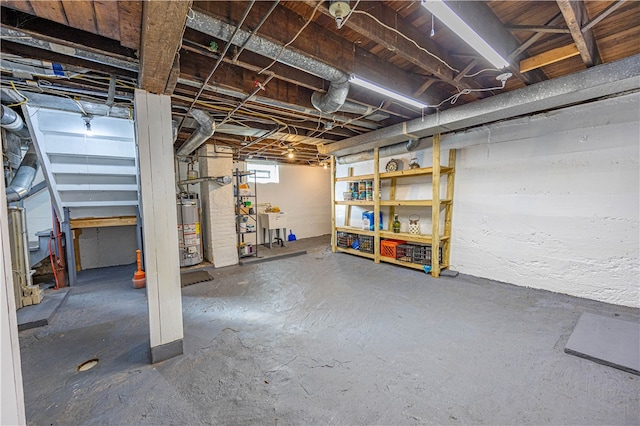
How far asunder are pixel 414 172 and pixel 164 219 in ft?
11.7

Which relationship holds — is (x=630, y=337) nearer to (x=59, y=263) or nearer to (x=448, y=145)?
(x=448, y=145)

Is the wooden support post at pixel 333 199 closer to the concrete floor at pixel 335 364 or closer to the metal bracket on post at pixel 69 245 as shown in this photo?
the concrete floor at pixel 335 364

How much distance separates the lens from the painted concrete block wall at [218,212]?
4805mm

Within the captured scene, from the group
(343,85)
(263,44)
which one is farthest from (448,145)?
(263,44)

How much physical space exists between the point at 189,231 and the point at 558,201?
561cm

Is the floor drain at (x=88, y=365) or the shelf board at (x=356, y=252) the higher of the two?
the shelf board at (x=356, y=252)

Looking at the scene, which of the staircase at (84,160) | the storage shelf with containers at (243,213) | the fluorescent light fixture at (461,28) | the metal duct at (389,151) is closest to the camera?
the fluorescent light fixture at (461,28)

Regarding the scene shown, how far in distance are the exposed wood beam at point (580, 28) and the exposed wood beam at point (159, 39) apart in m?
2.15

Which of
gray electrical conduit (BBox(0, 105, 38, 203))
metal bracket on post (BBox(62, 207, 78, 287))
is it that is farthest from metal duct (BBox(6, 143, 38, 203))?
metal bracket on post (BBox(62, 207, 78, 287))

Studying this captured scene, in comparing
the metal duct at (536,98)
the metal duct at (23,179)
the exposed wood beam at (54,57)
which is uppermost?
the exposed wood beam at (54,57)

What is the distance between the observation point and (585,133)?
2.90 m

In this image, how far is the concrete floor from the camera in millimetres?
1514

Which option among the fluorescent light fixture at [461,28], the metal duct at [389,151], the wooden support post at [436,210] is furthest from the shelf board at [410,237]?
the fluorescent light fixture at [461,28]

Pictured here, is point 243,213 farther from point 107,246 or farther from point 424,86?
point 424,86
